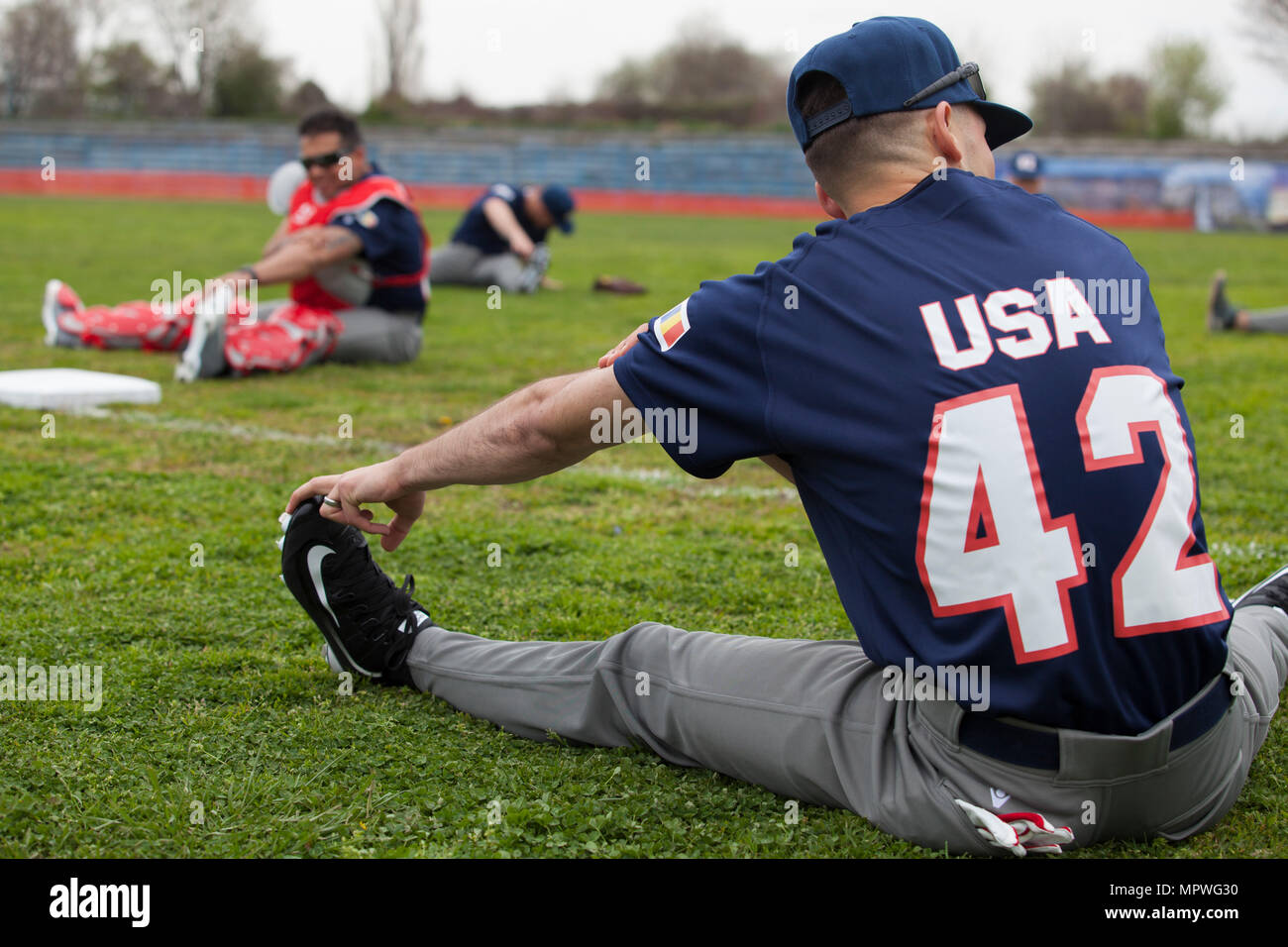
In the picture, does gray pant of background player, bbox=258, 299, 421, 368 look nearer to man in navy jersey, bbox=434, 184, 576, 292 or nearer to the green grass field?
the green grass field

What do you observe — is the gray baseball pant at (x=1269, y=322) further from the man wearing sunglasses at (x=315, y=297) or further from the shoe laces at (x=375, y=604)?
the shoe laces at (x=375, y=604)

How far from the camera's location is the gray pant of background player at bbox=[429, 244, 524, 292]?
13.2 meters

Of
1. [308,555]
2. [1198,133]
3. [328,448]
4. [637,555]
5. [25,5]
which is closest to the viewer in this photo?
[308,555]

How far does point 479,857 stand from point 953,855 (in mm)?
868

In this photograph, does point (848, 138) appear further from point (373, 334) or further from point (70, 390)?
point (373, 334)

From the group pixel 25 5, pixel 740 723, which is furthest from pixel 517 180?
pixel 740 723

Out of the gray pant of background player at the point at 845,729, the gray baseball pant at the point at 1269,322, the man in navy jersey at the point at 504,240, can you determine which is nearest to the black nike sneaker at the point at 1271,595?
the gray pant of background player at the point at 845,729

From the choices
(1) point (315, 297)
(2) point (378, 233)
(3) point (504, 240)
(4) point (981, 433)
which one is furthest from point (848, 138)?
(3) point (504, 240)

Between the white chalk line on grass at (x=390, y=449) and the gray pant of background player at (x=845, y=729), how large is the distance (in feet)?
8.21

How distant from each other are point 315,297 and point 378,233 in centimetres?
72

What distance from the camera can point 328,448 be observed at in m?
5.50

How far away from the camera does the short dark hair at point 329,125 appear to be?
7.46 metres

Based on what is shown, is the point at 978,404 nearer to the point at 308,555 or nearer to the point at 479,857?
the point at 479,857

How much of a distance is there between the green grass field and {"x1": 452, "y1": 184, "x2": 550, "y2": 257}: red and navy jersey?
5488 mm
